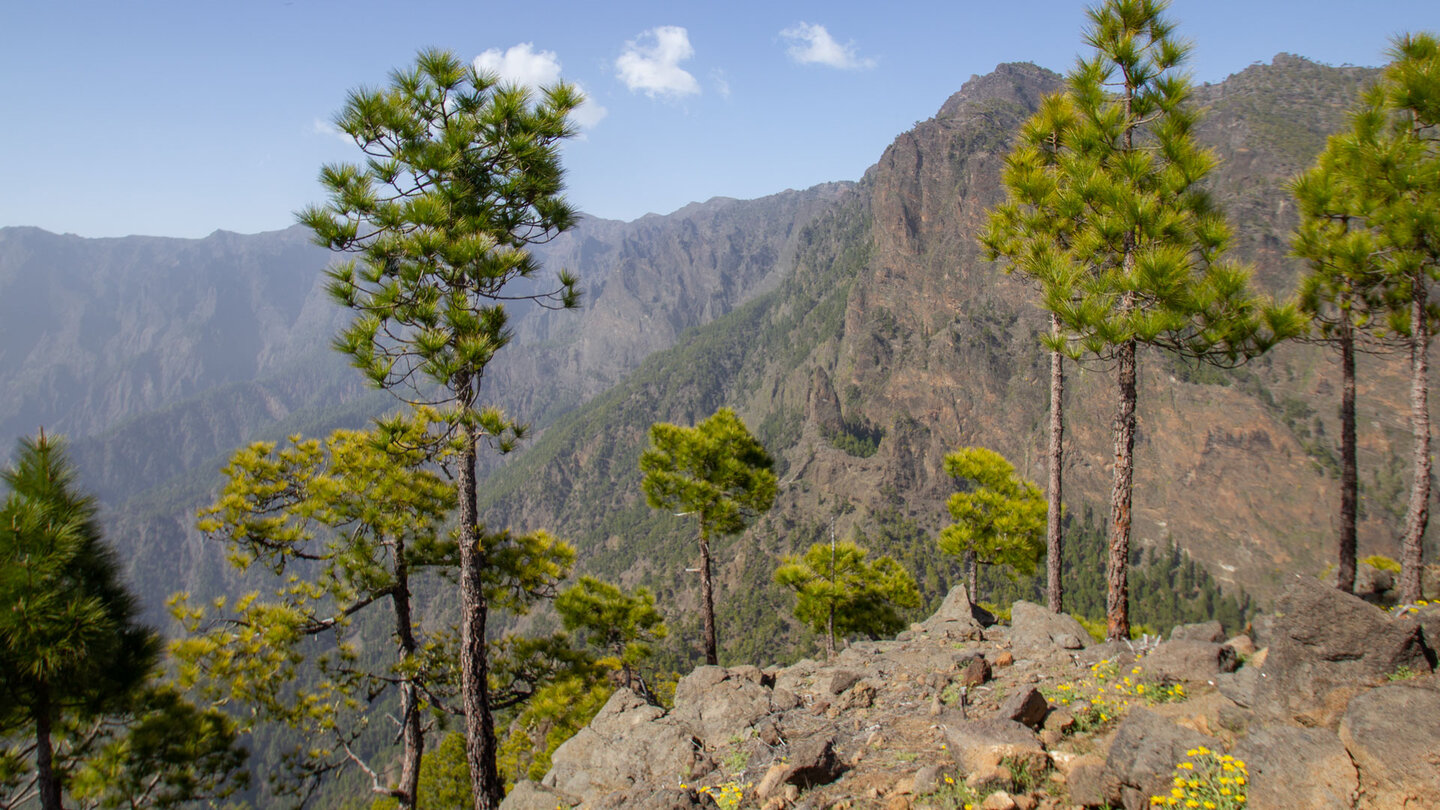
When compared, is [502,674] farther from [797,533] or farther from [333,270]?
[797,533]

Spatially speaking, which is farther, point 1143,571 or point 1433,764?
point 1143,571

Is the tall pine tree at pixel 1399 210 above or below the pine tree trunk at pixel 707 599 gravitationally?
above

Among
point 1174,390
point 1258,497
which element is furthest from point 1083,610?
point 1174,390

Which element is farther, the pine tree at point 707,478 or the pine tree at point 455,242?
the pine tree at point 707,478

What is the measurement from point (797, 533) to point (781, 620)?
2992 centimetres

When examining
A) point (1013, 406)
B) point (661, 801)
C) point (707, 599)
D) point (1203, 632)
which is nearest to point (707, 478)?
point (707, 599)

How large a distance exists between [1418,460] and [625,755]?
14.1m

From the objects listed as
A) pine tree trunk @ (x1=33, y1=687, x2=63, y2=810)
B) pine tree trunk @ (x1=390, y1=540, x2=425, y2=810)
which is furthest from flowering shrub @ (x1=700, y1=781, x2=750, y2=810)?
pine tree trunk @ (x1=33, y1=687, x2=63, y2=810)

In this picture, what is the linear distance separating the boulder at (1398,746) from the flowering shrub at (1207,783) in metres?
0.60

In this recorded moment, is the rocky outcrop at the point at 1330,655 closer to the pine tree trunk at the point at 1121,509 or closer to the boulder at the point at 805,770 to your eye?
the boulder at the point at 805,770

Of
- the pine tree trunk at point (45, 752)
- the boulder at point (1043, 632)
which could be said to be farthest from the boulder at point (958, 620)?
the pine tree trunk at point (45, 752)

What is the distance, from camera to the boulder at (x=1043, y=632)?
11141mm

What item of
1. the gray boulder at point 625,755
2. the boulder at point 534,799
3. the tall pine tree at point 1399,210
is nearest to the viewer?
the boulder at point 534,799

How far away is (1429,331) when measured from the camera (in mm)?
11164
